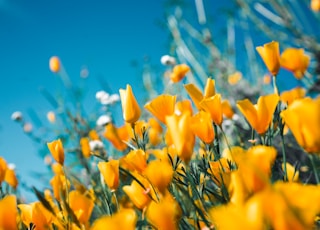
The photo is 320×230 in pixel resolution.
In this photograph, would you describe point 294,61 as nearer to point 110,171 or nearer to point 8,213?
point 110,171

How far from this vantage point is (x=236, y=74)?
373 cm

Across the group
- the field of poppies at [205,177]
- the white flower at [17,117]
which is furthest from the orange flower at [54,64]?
the field of poppies at [205,177]

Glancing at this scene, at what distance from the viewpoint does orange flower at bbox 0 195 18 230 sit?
702 mm

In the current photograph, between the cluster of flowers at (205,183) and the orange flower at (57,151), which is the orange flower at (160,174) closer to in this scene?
the cluster of flowers at (205,183)

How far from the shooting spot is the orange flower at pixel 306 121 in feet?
1.80

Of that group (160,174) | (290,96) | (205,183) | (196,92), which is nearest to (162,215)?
(160,174)

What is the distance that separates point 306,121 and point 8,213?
510 mm

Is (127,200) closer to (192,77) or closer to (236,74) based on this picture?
(192,77)

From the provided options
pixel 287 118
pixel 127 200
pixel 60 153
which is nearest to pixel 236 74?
pixel 127 200

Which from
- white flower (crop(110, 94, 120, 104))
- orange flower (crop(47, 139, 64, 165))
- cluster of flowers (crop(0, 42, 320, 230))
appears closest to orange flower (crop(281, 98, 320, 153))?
cluster of flowers (crop(0, 42, 320, 230))

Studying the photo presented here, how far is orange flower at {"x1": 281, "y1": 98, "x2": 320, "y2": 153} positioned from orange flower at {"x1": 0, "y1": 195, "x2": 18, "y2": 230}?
472mm

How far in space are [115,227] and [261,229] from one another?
159mm

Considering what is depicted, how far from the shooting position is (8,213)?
72 centimetres

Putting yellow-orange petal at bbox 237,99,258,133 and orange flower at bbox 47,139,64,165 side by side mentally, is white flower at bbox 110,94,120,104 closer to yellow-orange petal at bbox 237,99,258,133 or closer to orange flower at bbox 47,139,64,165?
orange flower at bbox 47,139,64,165
